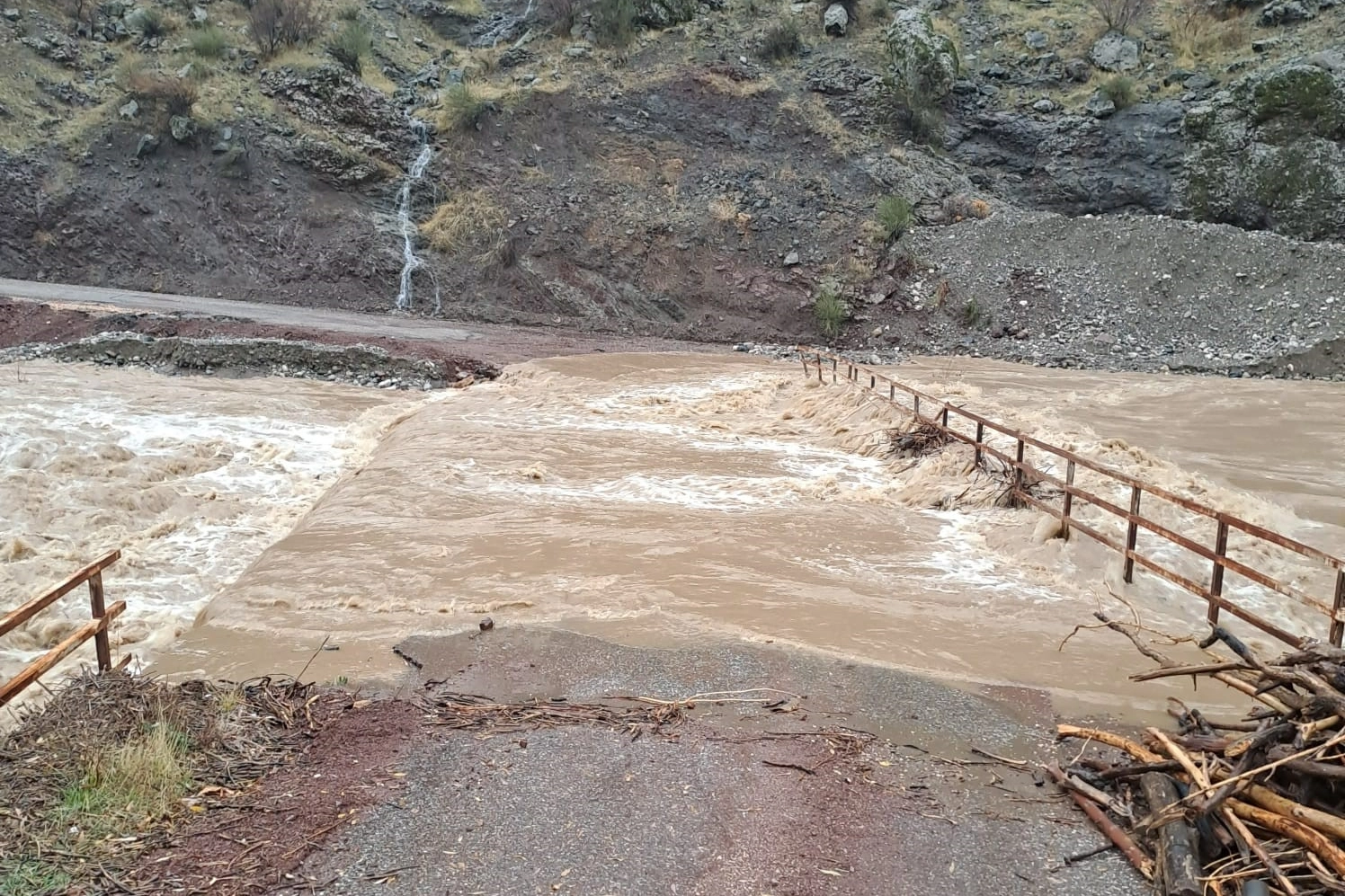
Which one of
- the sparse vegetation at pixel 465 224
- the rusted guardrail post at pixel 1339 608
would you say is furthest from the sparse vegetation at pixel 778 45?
the rusted guardrail post at pixel 1339 608

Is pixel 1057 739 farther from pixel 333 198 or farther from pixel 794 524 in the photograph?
pixel 333 198

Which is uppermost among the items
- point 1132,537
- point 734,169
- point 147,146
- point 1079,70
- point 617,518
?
point 1079,70

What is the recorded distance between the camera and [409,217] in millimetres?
29234

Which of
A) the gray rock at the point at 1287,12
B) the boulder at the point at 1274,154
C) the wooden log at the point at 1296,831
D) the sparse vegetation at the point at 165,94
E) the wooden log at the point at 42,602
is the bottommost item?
the wooden log at the point at 1296,831

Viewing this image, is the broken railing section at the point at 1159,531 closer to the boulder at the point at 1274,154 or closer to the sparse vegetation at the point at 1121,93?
the boulder at the point at 1274,154

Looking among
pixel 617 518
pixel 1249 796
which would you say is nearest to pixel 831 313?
pixel 617 518

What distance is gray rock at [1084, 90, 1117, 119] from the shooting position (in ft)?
99.5

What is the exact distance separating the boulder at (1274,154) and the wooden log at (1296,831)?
92.7 ft

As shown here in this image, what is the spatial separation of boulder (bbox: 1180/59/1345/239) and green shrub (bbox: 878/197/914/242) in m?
9.07

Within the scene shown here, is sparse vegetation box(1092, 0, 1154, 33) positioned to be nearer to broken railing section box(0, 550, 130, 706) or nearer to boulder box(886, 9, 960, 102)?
boulder box(886, 9, 960, 102)

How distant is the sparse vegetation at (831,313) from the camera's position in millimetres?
25031

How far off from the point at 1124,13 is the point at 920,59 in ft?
23.9

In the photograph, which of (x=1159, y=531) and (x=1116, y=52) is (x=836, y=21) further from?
(x=1159, y=531)

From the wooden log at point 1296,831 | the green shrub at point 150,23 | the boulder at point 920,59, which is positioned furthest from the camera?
the green shrub at point 150,23
